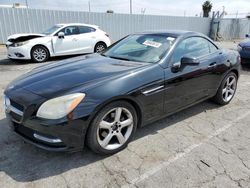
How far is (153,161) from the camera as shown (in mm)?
2680

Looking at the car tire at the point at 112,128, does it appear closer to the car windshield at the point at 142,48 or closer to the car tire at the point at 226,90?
the car windshield at the point at 142,48

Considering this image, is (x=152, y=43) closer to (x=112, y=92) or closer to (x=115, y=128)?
(x=112, y=92)

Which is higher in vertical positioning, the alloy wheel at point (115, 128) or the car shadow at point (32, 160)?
the alloy wheel at point (115, 128)

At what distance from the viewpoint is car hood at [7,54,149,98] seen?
8.30 ft

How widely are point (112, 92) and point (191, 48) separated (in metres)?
1.82

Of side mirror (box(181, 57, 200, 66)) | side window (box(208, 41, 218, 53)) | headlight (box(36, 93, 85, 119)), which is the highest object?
side window (box(208, 41, 218, 53))

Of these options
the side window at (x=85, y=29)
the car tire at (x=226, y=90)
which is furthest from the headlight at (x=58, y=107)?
the side window at (x=85, y=29)

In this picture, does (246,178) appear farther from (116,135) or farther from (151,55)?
(151,55)

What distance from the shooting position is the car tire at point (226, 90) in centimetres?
423

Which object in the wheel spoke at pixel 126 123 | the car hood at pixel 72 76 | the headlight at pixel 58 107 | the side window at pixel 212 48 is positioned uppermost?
the side window at pixel 212 48

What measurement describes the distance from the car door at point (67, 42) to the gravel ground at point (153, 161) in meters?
5.82

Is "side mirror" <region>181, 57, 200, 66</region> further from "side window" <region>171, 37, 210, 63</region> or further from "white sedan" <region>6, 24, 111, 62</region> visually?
"white sedan" <region>6, 24, 111, 62</region>

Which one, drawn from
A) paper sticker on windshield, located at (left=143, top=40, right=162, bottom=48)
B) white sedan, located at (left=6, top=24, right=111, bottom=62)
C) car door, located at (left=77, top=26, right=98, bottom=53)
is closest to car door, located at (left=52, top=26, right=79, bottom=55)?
white sedan, located at (left=6, top=24, right=111, bottom=62)

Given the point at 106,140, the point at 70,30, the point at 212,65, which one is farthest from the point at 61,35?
the point at 106,140
